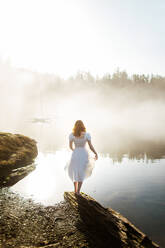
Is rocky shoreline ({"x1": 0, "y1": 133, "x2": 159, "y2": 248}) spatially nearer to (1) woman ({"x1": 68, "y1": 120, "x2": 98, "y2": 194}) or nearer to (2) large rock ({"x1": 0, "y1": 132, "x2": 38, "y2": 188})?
(1) woman ({"x1": 68, "y1": 120, "x2": 98, "y2": 194})

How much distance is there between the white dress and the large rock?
411cm

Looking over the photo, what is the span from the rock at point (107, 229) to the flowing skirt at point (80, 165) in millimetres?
866

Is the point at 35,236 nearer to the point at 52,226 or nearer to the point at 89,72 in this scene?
the point at 52,226

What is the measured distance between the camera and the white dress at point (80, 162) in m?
6.54

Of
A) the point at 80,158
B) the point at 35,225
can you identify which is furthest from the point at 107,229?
the point at 80,158

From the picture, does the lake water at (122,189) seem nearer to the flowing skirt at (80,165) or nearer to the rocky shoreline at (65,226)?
the rocky shoreline at (65,226)

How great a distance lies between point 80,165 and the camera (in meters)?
6.54

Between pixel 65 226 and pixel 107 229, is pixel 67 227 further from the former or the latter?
pixel 107 229

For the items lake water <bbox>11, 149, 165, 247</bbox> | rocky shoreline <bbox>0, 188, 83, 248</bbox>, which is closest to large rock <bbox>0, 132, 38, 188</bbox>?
lake water <bbox>11, 149, 165, 247</bbox>

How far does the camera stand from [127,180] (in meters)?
10.9

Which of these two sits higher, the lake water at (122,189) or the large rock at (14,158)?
the large rock at (14,158)

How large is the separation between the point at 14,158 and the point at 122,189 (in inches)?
279

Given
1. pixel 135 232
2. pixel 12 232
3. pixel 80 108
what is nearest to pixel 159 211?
pixel 135 232

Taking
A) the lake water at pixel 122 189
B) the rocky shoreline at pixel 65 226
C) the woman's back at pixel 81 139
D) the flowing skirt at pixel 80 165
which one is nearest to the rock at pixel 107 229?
the rocky shoreline at pixel 65 226
